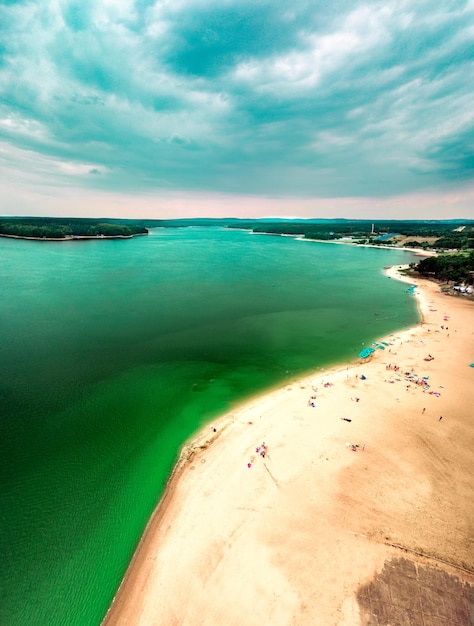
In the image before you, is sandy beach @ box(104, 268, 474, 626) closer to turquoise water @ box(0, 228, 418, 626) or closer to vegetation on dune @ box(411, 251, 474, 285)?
turquoise water @ box(0, 228, 418, 626)

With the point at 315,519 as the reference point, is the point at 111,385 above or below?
above

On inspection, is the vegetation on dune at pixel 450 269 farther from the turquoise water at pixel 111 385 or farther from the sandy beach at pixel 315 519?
the sandy beach at pixel 315 519

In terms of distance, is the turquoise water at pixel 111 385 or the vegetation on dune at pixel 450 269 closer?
the turquoise water at pixel 111 385

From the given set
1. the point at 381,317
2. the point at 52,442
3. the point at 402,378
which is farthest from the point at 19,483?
the point at 381,317

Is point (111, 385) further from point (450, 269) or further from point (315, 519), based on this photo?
point (450, 269)

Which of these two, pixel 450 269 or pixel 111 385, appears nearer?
pixel 111 385

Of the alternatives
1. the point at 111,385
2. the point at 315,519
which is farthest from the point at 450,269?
the point at 111,385

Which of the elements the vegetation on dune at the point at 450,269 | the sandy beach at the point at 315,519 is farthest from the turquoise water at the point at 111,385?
the vegetation on dune at the point at 450,269
